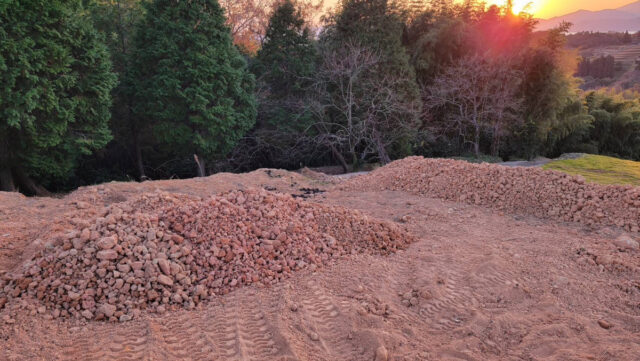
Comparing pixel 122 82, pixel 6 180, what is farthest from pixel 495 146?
pixel 6 180

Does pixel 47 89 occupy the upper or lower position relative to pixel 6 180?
upper

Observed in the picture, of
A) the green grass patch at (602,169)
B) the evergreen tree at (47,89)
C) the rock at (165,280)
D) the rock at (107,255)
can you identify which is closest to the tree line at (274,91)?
the evergreen tree at (47,89)

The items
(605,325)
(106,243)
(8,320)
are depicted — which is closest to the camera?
(8,320)

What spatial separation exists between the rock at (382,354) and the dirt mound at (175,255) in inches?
52.2

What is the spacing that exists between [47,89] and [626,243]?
411 inches

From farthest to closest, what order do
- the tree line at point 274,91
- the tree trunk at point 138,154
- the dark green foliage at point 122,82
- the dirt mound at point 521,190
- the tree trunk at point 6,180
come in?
the tree trunk at point 138,154 < the dark green foliage at point 122,82 < the tree trunk at point 6,180 < the tree line at point 274,91 < the dirt mound at point 521,190

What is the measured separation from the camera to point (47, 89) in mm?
8188

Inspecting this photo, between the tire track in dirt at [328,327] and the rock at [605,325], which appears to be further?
the rock at [605,325]

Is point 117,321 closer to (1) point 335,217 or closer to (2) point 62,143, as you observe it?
(1) point 335,217

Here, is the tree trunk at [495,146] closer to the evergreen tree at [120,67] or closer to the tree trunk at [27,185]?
the evergreen tree at [120,67]

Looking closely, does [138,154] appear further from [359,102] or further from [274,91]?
[359,102]

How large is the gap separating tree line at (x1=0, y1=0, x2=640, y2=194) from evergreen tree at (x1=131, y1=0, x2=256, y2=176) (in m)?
0.04

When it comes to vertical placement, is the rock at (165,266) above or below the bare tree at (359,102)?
below

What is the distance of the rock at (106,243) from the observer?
3275 mm
